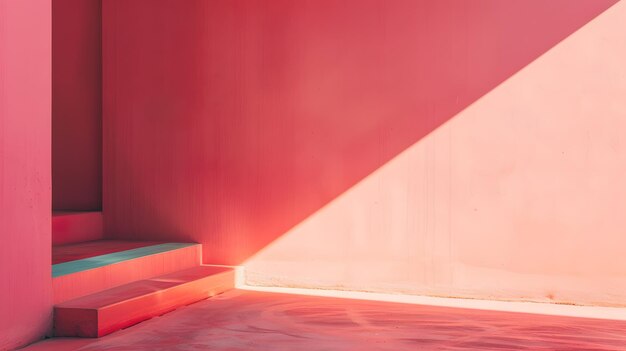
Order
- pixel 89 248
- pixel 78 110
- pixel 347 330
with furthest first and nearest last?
pixel 78 110, pixel 89 248, pixel 347 330

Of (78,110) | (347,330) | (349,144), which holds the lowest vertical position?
(347,330)

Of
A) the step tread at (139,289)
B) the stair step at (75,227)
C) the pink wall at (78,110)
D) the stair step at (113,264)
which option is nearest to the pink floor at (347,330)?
the step tread at (139,289)

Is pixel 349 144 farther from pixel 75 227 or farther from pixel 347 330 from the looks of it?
pixel 75 227

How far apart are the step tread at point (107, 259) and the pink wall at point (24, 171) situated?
0.80 feet

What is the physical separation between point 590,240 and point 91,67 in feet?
12.8

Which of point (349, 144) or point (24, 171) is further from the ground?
point (349, 144)

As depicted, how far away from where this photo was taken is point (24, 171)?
2.78 m

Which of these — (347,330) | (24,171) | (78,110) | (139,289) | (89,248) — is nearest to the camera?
(24,171)

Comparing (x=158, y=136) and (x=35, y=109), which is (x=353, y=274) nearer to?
(x=158, y=136)

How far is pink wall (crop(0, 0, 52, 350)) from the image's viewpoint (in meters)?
2.67

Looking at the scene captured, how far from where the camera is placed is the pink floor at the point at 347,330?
9.11 feet

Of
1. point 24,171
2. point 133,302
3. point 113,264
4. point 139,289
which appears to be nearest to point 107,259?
point 113,264

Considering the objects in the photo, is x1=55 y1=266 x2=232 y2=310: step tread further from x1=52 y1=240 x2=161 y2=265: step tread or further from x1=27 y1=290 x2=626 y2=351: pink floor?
x1=52 y1=240 x2=161 y2=265: step tread

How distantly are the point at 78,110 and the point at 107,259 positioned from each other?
1801mm
